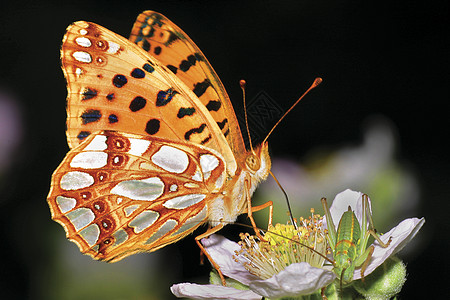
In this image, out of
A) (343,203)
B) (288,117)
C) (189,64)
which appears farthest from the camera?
(288,117)

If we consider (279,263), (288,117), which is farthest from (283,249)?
(288,117)

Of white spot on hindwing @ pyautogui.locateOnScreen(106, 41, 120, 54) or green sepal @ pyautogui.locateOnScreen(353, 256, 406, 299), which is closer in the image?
green sepal @ pyautogui.locateOnScreen(353, 256, 406, 299)

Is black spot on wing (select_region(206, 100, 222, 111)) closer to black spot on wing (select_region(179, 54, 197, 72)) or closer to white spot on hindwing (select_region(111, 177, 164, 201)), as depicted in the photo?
black spot on wing (select_region(179, 54, 197, 72))

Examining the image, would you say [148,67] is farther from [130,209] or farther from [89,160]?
[130,209]

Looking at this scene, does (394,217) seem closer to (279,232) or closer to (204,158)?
(279,232)

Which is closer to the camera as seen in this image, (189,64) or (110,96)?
(110,96)

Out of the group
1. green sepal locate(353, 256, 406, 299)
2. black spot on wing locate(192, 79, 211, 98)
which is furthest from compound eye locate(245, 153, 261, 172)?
green sepal locate(353, 256, 406, 299)
